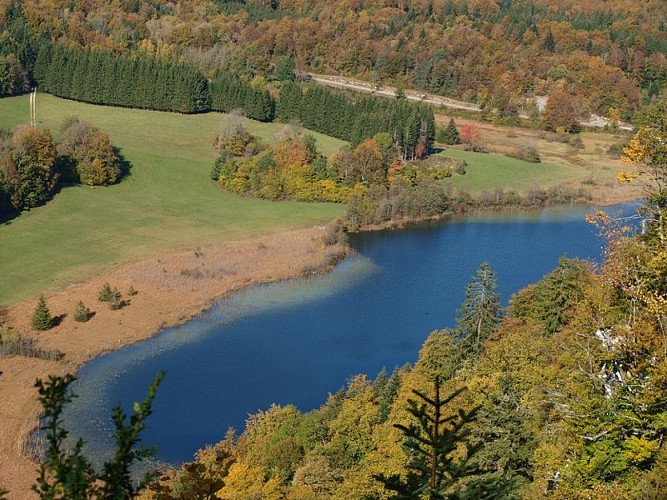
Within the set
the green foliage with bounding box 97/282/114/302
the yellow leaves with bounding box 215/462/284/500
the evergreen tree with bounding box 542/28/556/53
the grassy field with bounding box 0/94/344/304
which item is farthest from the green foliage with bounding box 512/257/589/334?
the evergreen tree with bounding box 542/28/556/53

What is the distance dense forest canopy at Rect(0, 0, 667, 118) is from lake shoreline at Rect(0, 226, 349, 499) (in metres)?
49.2

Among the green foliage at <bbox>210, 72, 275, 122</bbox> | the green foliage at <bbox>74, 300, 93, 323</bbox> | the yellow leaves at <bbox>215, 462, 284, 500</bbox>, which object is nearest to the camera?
the yellow leaves at <bbox>215, 462, 284, 500</bbox>

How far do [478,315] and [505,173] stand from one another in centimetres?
5369

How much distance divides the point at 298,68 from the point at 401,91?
757 inches

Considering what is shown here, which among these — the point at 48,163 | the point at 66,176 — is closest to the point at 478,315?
the point at 48,163

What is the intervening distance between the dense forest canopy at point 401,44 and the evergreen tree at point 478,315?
2920 inches

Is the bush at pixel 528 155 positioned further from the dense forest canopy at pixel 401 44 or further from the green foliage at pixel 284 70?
the green foliage at pixel 284 70

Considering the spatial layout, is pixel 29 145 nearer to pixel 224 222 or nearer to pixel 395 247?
pixel 224 222

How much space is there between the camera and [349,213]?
7012cm

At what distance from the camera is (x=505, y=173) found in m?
86.6

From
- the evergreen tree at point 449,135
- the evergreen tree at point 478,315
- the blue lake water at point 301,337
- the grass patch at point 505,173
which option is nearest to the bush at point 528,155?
the grass patch at point 505,173

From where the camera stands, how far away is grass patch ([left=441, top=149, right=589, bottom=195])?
8262 centimetres

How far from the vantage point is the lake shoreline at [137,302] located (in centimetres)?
3581

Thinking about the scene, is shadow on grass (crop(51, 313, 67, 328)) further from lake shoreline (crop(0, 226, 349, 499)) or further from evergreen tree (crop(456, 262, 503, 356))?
evergreen tree (crop(456, 262, 503, 356))
